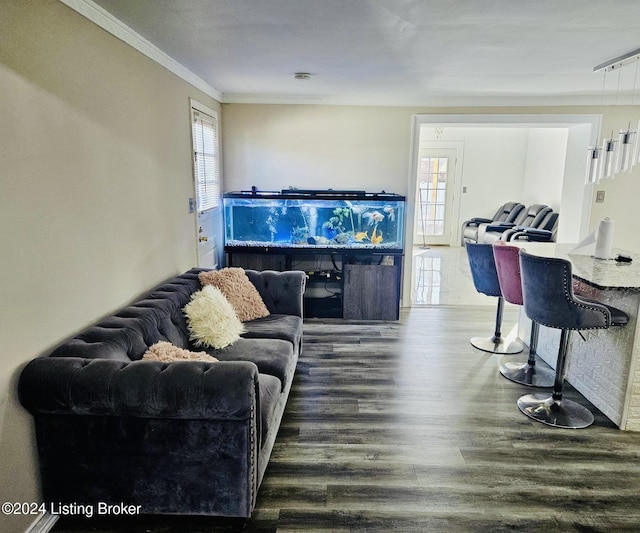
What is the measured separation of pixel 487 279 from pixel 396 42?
2089 millimetres

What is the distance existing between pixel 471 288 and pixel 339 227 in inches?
95.9

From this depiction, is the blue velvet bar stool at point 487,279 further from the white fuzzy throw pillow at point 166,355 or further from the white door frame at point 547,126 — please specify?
the white fuzzy throw pillow at point 166,355

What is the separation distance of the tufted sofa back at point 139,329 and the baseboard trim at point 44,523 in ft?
2.20

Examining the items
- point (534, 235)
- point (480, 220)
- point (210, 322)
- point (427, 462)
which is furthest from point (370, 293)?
point (480, 220)

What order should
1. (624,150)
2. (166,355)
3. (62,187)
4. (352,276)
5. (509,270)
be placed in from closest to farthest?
(62,187)
(166,355)
(509,270)
(624,150)
(352,276)

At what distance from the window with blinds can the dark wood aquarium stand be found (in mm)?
616

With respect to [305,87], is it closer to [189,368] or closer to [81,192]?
[81,192]

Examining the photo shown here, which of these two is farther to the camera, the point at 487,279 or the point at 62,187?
the point at 487,279

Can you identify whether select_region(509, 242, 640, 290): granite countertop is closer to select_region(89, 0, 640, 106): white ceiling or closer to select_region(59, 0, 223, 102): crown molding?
select_region(89, 0, 640, 106): white ceiling

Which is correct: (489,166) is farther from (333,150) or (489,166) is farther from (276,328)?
(276,328)

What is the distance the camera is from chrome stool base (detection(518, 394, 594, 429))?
8.84ft

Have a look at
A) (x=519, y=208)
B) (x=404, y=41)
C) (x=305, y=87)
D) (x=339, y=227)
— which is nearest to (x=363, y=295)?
(x=339, y=227)

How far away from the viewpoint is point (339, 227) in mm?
4633

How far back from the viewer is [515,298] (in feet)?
10.9
